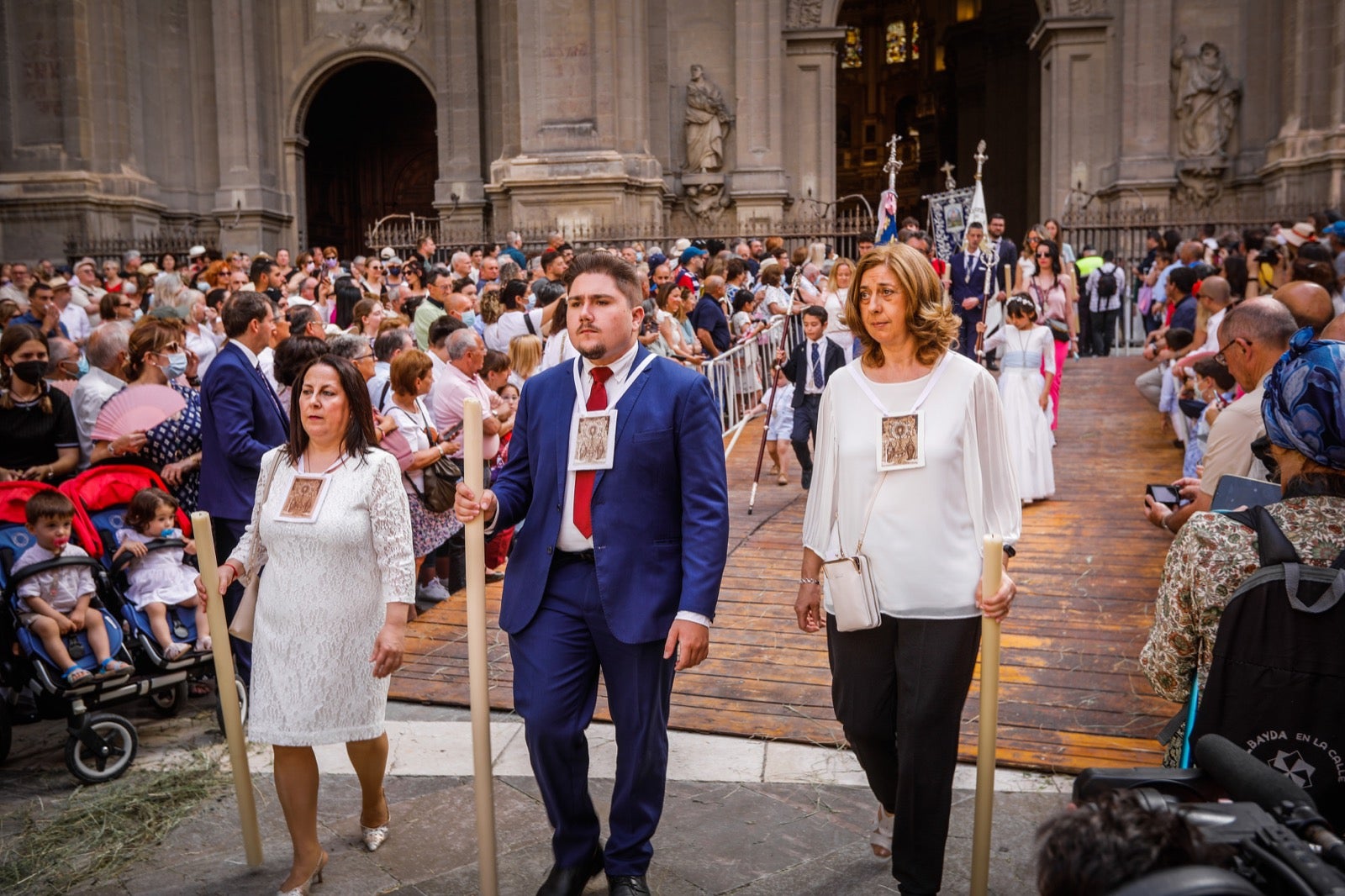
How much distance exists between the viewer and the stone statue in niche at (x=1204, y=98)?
24281mm

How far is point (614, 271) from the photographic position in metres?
3.86

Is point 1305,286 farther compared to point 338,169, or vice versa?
point 338,169

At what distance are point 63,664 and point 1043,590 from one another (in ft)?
18.1

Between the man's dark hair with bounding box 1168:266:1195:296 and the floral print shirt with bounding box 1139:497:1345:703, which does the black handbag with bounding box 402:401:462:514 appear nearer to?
the floral print shirt with bounding box 1139:497:1345:703

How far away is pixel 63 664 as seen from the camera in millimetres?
5453

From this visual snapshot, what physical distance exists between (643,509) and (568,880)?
3.99 ft

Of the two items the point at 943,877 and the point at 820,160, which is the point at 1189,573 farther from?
the point at 820,160

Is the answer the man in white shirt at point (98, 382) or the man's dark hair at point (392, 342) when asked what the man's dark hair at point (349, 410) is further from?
the man's dark hair at point (392, 342)

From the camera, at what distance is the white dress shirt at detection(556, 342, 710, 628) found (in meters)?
3.84

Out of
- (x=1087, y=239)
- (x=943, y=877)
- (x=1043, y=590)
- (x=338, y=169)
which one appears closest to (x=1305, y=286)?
(x=1043, y=590)

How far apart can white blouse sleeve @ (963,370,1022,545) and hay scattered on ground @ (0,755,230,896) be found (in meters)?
3.30

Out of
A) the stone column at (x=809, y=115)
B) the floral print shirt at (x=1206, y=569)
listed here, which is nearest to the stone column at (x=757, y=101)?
the stone column at (x=809, y=115)

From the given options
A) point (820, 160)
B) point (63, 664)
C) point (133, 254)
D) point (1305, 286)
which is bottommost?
point (63, 664)

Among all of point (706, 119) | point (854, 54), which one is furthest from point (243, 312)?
point (854, 54)
